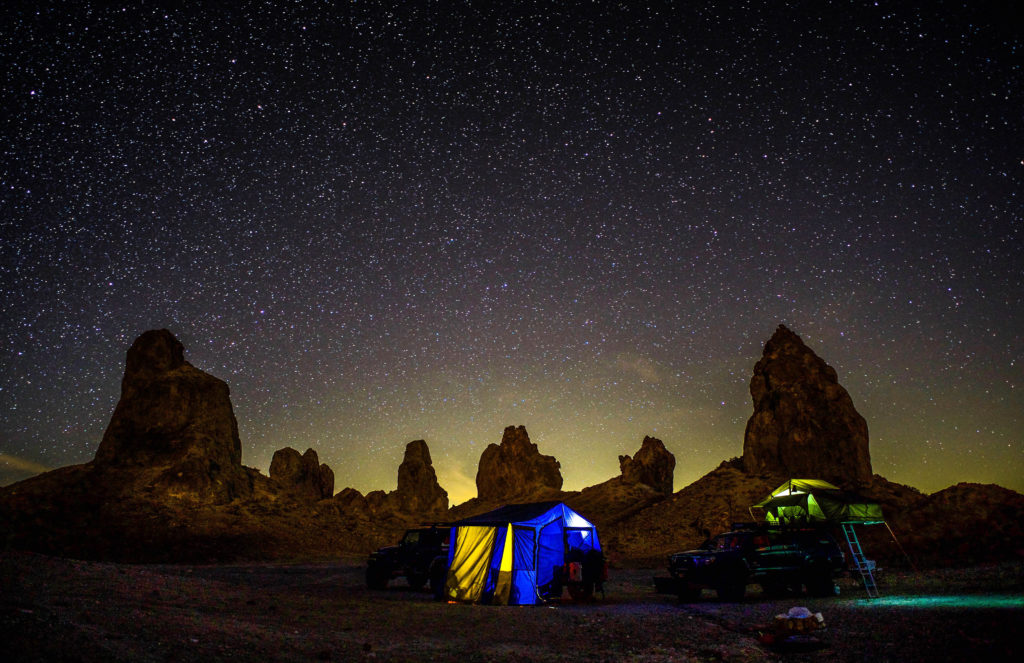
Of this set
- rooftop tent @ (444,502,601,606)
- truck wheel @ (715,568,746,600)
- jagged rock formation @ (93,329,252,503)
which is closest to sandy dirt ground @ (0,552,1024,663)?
truck wheel @ (715,568,746,600)

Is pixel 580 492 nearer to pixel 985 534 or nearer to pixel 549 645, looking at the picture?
pixel 985 534

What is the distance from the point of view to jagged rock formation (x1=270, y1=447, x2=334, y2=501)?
381 feet

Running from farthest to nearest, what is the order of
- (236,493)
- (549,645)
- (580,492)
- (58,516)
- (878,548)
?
1. (580,492)
2. (236,493)
3. (58,516)
4. (878,548)
5. (549,645)

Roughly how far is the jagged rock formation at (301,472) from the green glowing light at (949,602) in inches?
4453

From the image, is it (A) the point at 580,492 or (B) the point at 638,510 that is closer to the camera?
(B) the point at 638,510

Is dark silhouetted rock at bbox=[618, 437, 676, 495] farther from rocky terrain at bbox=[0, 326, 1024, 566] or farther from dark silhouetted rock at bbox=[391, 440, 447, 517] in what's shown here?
dark silhouetted rock at bbox=[391, 440, 447, 517]

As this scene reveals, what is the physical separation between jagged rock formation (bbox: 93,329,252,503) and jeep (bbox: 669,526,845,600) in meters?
61.2

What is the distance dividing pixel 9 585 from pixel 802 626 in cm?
1439

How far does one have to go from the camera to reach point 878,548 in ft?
118

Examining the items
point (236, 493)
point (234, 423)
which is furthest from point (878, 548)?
point (234, 423)

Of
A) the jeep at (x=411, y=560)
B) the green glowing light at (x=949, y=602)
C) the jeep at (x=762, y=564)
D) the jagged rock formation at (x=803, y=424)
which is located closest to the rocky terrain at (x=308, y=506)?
the jagged rock formation at (x=803, y=424)

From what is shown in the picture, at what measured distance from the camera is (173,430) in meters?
72.5

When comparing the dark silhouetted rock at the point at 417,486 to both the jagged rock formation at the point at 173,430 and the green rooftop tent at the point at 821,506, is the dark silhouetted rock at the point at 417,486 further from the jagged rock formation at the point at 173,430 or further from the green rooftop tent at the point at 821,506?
the green rooftop tent at the point at 821,506

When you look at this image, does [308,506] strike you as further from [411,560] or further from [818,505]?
[818,505]
